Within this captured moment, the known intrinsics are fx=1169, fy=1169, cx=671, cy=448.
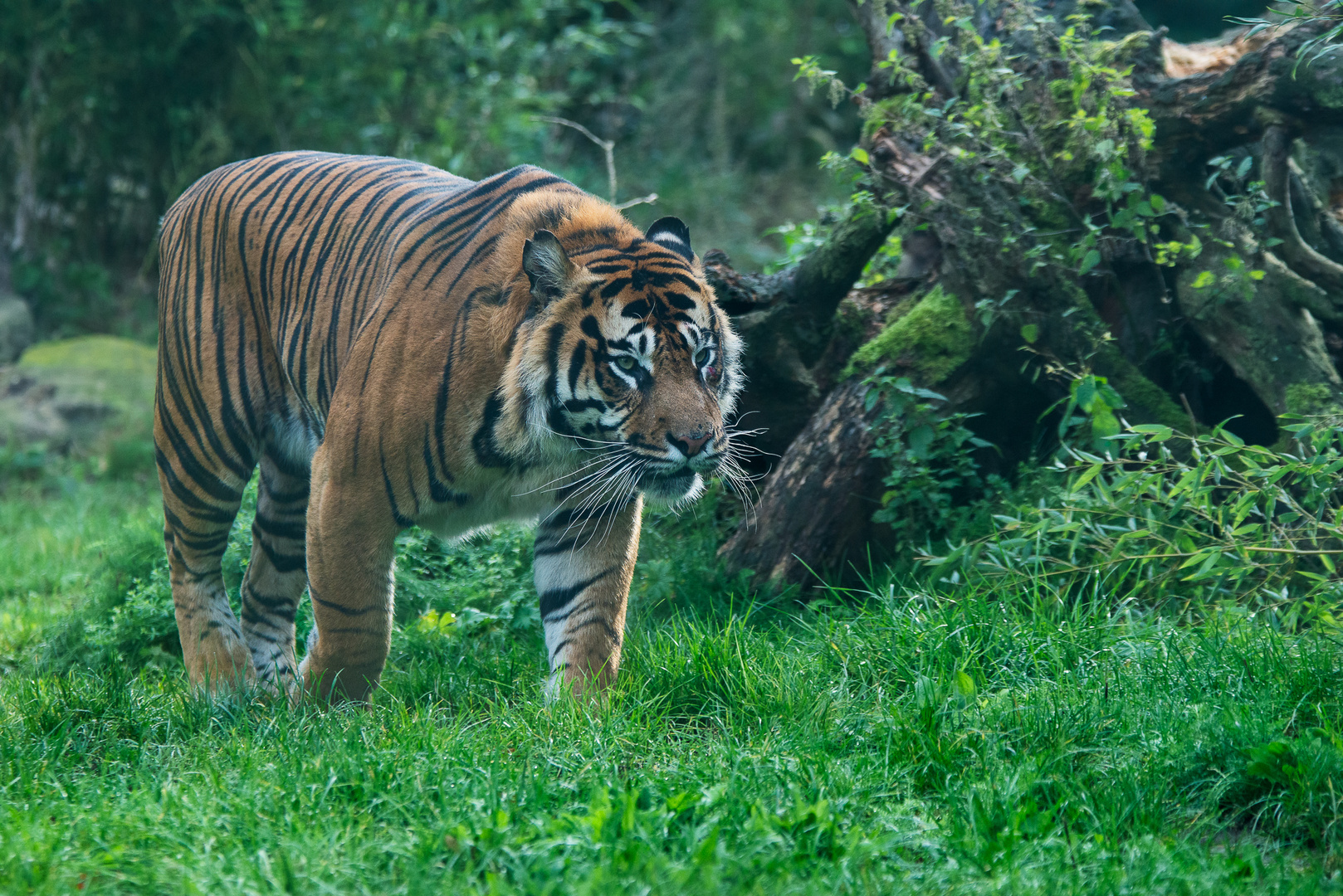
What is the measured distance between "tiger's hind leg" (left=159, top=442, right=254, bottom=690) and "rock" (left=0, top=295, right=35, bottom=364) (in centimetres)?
537

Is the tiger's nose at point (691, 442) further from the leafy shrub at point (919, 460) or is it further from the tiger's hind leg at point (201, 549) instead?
the tiger's hind leg at point (201, 549)

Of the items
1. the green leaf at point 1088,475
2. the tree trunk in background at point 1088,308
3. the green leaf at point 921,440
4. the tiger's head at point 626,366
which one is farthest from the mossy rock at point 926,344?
the tiger's head at point 626,366

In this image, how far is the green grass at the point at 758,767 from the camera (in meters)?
2.39

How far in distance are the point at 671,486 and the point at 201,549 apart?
2.00m

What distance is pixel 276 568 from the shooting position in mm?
4477

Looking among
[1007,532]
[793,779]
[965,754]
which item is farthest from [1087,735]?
[1007,532]

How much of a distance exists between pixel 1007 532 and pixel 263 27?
6.83 meters

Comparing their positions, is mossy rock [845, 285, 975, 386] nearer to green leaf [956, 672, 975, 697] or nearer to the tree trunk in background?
the tree trunk in background

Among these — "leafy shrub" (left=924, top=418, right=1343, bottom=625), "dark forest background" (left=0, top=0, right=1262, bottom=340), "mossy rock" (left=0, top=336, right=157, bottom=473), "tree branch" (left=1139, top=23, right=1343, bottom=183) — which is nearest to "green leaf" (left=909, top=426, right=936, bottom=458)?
"leafy shrub" (left=924, top=418, right=1343, bottom=625)

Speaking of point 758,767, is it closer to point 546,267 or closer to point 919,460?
point 546,267

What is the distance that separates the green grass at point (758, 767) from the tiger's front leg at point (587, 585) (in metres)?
0.13

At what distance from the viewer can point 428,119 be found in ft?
31.8

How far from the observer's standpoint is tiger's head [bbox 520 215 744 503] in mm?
3254

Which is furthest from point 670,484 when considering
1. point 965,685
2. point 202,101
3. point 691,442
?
point 202,101
